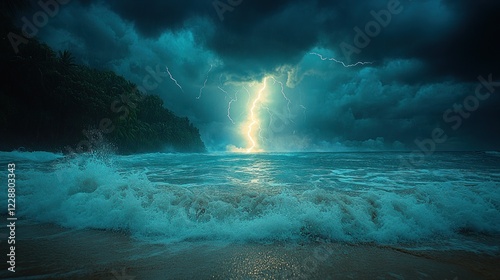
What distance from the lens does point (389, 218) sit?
470cm

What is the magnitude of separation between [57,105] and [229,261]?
162 ft

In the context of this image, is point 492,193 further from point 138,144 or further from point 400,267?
point 138,144

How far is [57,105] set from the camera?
129 ft

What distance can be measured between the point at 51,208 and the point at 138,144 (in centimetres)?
6350

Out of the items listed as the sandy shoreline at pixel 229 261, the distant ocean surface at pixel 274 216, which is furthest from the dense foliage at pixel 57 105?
the sandy shoreline at pixel 229 261

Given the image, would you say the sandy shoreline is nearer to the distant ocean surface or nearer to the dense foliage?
the distant ocean surface

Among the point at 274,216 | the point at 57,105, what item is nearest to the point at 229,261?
the point at 274,216

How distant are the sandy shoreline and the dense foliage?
40.3 meters

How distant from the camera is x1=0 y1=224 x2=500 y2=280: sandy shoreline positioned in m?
2.82

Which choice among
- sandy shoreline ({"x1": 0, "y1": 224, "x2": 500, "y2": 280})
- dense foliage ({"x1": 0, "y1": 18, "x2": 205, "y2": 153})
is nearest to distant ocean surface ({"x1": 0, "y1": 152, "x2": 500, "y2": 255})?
sandy shoreline ({"x1": 0, "y1": 224, "x2": 500, "y2": 280})

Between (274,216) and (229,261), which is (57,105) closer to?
(274,216)

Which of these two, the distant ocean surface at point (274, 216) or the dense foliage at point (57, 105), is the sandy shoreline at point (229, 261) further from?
the dense foliage at point (57, 105)

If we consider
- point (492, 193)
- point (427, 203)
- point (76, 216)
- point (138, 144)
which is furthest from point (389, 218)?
point (138, 144)

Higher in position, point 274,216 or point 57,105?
point 57,105
